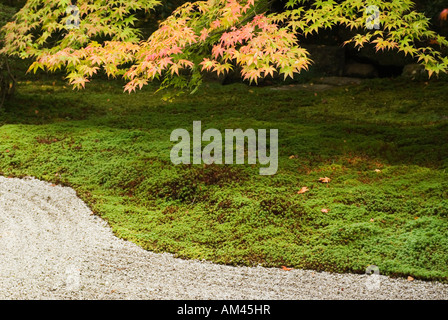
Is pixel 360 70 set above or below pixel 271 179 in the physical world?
above

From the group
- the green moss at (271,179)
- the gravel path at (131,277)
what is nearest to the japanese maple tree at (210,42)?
the green moss at (271,179)

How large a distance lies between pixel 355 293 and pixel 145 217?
9.36ft

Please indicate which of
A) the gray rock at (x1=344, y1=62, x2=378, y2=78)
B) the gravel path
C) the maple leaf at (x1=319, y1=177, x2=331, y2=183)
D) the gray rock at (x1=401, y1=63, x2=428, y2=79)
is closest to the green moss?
the maple leaf at (x1=319, y1=177, x2=331, y2=183)

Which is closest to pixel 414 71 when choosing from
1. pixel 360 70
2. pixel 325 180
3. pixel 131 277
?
pixel 360 70

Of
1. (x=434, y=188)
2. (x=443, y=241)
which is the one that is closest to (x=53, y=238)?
(x=443, y=241)

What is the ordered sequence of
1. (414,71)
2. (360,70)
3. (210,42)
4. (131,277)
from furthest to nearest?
1. (360,70)
2. (414,71)
3. (210,42)
4. (131,277)

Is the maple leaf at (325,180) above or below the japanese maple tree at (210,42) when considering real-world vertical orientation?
below

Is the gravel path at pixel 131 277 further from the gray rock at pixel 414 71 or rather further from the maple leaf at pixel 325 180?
the gray rock at pixel 414 71

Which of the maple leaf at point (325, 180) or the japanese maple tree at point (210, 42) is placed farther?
the maple leaf at point (325, 180)

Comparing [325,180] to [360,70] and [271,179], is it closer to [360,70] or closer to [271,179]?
[271,179]

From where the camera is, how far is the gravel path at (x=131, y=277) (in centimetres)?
398

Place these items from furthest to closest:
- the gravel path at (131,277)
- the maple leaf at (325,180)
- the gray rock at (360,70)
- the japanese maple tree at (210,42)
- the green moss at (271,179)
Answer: the gray rock at (360,70) < the maple leaf at (325,180) < the green moss at (271,179) < the japanese maple tree at (210,42) < the gravel path at (131,277)

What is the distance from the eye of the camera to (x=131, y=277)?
427 cm
